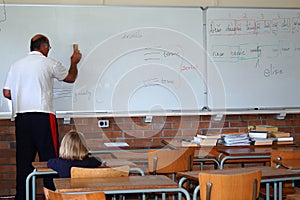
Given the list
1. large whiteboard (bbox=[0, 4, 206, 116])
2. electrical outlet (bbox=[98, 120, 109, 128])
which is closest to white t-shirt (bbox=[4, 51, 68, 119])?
large whiteboard (bbox=[0, 4, 206, 116])

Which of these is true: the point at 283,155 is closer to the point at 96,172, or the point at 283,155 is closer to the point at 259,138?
the point at 259,138

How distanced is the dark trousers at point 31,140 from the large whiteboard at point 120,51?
608 millimetres

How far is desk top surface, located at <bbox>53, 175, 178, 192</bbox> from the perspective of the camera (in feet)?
10.7

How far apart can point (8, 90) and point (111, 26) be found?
1.29 metres

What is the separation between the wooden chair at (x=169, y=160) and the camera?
447 cm

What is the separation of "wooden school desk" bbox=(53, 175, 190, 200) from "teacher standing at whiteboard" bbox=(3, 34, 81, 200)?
163cm

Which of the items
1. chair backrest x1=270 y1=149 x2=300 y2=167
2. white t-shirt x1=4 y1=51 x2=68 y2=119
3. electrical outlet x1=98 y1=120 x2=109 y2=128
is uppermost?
white t-shirt x1=4 y1=51 x2=68 y2=119

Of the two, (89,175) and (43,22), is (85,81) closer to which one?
(43,22)

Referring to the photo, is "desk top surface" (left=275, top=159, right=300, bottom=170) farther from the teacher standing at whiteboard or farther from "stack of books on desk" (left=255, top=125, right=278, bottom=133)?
the teacher standing at whiteboard

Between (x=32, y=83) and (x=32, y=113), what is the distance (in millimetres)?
271

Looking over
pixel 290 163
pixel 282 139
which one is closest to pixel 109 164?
pixel 290 163

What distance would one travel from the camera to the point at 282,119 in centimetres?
631

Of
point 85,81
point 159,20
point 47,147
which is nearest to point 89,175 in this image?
point 47,147

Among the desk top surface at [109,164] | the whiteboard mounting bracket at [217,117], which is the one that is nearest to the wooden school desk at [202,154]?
the whiteboard mounting bracket at [217,117]
